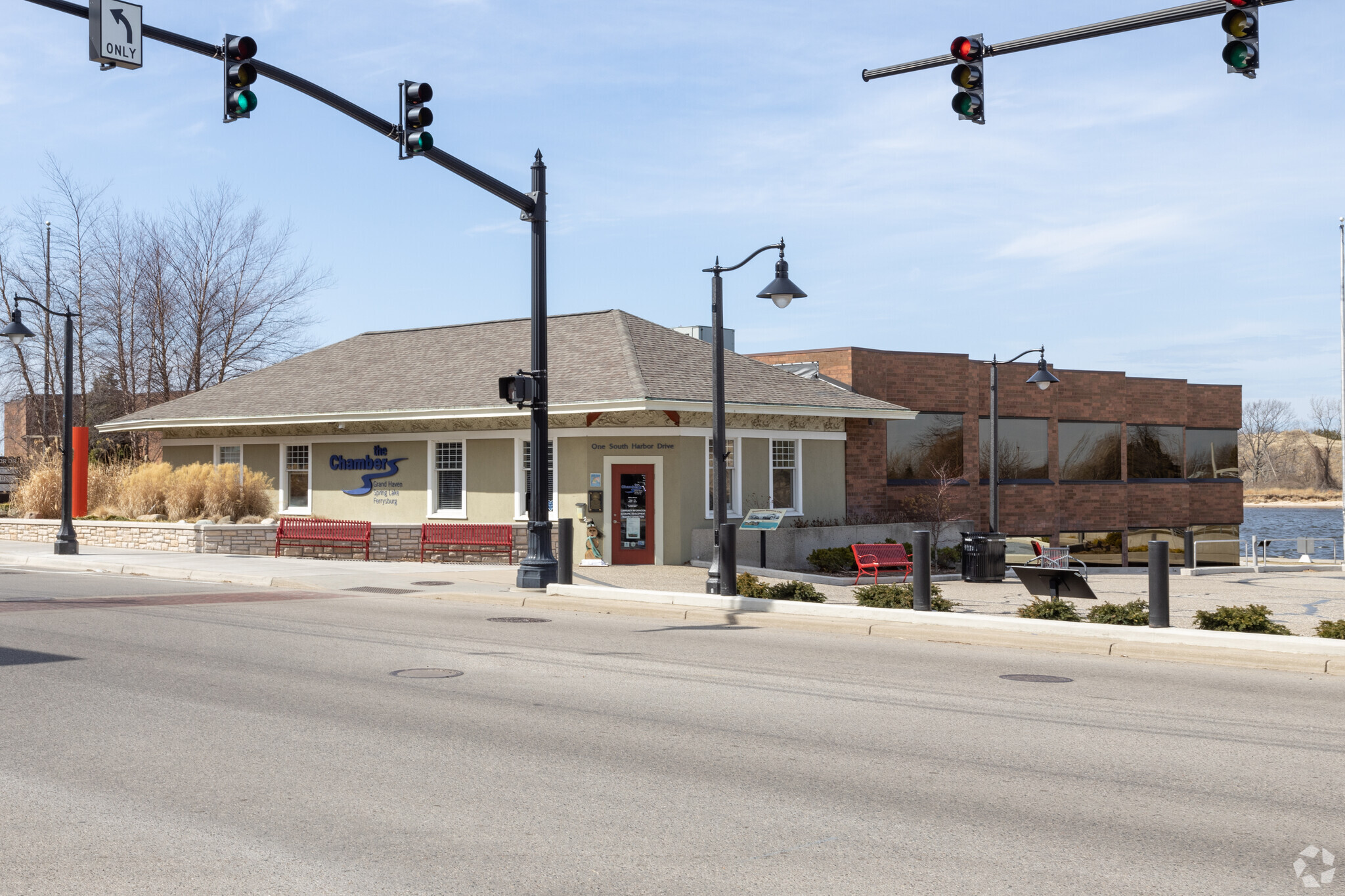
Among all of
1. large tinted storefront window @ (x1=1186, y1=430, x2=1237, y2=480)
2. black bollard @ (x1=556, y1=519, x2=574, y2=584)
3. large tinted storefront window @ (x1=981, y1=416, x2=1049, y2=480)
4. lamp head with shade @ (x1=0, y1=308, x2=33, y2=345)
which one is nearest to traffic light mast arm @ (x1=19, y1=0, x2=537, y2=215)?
black bollard @ (x1=556, y1=519, x2=574, y2=584)

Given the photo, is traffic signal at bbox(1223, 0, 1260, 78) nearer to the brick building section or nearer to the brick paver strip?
the brick paver strip

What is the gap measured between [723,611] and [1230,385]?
1345 inches

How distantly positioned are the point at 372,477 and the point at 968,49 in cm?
2088

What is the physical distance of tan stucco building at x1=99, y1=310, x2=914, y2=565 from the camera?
26.3 m

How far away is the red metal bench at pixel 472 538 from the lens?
85.8ft

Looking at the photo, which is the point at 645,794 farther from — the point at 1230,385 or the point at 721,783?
the point at 1230,385

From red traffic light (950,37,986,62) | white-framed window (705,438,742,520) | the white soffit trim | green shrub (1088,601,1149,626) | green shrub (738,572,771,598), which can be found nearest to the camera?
red traffic light (950,37,986,62)

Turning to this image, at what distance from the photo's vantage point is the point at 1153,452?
135 ft

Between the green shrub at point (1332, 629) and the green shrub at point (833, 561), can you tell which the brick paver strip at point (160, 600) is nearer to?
the green shrub at point (833, 561)

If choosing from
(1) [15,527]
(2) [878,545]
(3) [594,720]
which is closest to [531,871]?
(3) [594,720]

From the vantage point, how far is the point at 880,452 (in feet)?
106

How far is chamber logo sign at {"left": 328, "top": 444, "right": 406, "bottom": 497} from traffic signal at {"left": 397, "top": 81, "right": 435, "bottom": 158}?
50.4ft

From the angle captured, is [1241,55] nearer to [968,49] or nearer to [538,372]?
[968,49]

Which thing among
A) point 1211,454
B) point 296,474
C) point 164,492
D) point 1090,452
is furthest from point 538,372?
point 1211,454
